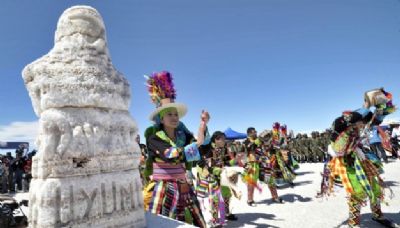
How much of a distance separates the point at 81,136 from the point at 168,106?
4.76 ft

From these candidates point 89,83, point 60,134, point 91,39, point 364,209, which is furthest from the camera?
point 364,209

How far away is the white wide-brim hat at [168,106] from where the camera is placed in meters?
3.20

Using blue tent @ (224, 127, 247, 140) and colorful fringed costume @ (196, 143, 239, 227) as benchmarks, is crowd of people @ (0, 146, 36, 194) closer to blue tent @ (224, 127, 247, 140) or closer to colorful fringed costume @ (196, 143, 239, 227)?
colorful fringed costume @ (196, 143, 239, 227)

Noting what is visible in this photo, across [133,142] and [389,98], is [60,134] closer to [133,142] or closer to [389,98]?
[133,142]

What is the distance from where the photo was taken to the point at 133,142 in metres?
2.15

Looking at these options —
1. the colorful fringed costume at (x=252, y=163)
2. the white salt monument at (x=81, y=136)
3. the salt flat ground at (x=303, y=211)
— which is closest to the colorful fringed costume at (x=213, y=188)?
the salt flat ground at (x=303, y=211)

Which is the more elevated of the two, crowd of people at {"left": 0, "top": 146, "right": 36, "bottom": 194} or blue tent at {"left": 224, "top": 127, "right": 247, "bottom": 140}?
blue tent at {"left": 224, "top": 127, "right": 247, "bottom": 140}

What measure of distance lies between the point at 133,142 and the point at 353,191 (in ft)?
12.6

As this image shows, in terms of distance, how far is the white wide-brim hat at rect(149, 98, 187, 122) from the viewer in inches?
126

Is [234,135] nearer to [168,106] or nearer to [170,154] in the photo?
[168,106]

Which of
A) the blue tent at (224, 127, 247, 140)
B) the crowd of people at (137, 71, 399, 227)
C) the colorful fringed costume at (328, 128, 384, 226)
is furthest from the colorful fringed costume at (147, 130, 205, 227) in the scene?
the blue tent at (224, 127, 247, 140)

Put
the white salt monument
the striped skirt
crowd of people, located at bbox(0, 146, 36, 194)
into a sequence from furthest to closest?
1. crowd of people, located at bbox(0, 146, 36, 194)
2. the striped skirt
3. the white salt monument

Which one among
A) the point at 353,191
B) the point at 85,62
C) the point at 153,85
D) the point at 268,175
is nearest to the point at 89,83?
the point at 85,62

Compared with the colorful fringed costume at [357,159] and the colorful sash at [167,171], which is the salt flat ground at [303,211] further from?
the colorful sash at [167,171]
